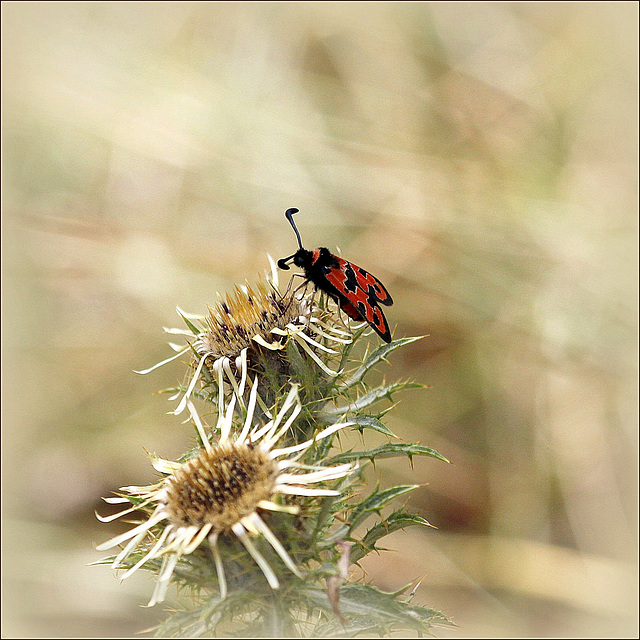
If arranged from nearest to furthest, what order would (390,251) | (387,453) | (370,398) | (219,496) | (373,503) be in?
(219,496), (373,503), (387,453), (370,398), (390,251)

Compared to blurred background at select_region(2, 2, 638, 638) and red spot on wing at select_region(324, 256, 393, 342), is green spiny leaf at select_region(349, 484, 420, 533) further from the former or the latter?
blurred background at select_region(2, 2, 638, 638)

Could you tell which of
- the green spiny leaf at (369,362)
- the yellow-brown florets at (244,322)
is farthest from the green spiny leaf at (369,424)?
the yellow-brown florets at (244,322)

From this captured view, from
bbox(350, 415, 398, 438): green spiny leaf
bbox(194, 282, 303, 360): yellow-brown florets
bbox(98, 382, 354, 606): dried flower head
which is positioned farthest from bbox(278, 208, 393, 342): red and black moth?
bbox(98, 382, 354, 606): dried flower head

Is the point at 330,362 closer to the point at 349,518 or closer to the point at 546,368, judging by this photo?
the point at 349,518

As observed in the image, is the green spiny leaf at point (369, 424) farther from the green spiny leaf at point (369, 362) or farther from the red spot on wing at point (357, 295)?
the red spot on wing at point (357, 295)

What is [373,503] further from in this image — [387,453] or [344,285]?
[344,285]

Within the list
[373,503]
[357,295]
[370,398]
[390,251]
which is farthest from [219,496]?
[390,251]
